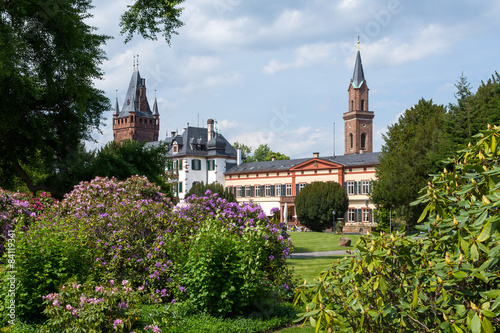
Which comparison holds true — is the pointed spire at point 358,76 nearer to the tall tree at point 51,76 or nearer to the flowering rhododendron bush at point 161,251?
the tall tree at point 51,76

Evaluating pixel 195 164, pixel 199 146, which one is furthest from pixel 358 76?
pixel 195 164

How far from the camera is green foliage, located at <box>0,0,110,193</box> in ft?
48.8

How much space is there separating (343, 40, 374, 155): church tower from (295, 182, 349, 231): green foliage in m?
34.6

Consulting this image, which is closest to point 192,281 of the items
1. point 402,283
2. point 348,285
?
point 348,285

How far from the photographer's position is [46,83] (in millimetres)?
17828

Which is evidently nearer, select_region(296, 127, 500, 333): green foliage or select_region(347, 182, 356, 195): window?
select_region(296, 127, 500, 333): green foliage

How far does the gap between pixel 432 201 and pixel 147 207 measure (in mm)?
7559

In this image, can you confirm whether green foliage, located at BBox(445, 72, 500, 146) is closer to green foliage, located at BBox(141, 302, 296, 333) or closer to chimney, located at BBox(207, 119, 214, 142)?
green foliage, located at BBox(141, 302, 296, 333)

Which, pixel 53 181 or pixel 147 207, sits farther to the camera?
→ pixel 53 181

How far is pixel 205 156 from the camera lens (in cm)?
6631

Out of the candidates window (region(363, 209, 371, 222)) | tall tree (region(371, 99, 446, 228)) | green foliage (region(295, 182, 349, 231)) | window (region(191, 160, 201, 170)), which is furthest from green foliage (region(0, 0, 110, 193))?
window (region(191, 160, 201, 170))

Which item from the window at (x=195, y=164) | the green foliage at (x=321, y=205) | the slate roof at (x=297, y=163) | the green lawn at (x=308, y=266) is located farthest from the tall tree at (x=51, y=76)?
the window at (x=195, y=164)

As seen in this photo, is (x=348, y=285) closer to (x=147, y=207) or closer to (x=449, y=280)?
(x=449, y=280)

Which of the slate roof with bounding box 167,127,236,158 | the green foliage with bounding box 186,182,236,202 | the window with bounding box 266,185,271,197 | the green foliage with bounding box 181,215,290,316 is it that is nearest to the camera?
the green foliage with bounding box 181,215,290,316
